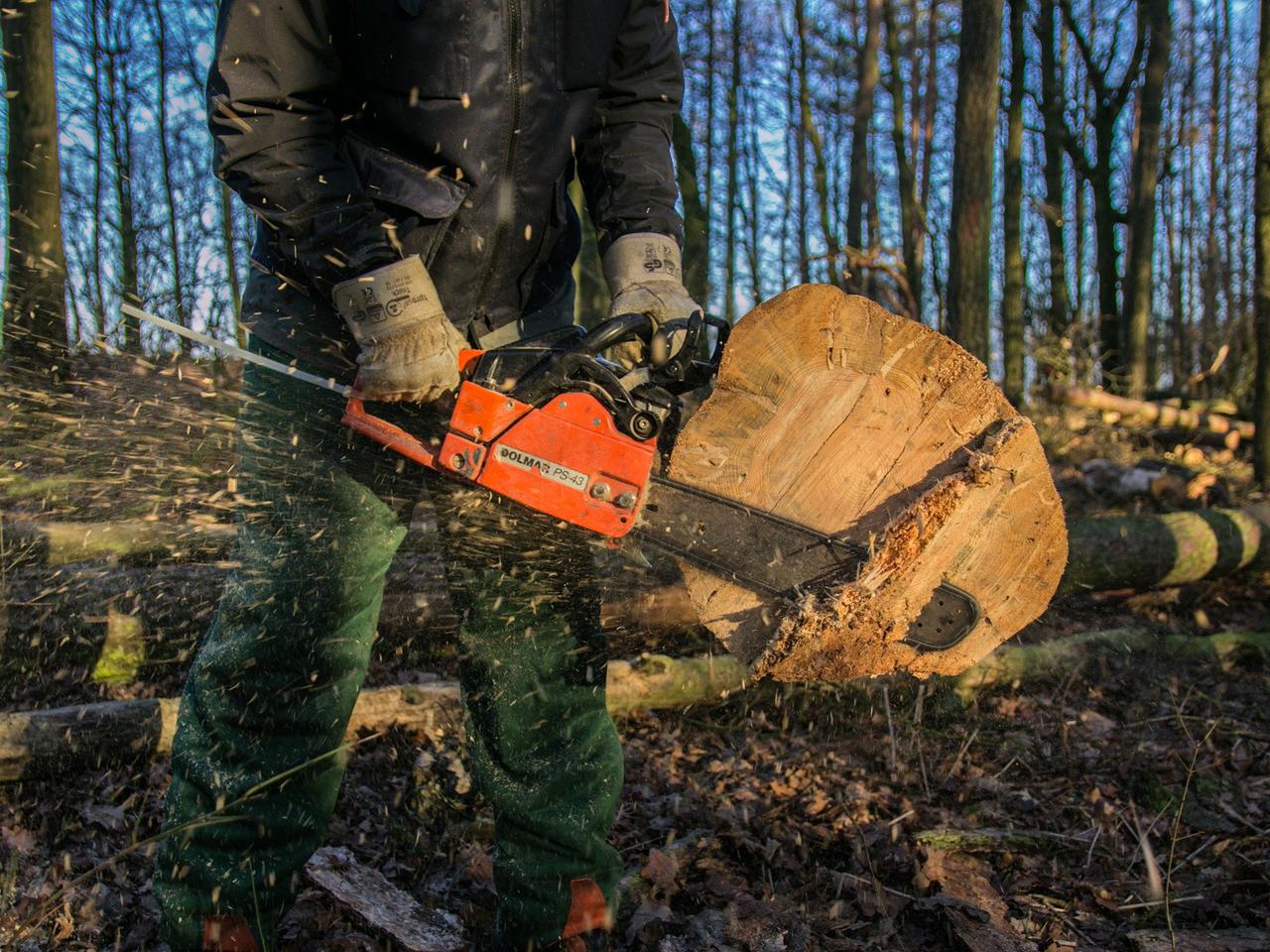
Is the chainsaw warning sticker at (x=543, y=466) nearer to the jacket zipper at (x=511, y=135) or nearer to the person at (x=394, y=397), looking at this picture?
the person at (x=394, y=397)

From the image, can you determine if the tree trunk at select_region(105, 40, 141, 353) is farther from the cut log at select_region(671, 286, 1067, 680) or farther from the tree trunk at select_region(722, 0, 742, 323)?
the cut log at select_region(671, 286, 1067, 680)

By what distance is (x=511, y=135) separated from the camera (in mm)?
1936

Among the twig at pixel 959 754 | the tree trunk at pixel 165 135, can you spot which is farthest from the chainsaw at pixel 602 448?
the tree trunk at pixel 165 135

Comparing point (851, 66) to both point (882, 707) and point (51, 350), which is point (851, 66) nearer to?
point (51, 350)

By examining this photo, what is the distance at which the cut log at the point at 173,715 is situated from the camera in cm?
264

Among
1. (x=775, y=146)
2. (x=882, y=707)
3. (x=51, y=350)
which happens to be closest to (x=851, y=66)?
(x=775, y=146)

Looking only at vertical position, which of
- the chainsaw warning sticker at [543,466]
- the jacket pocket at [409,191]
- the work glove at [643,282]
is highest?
the jacket pocket at [409,191]

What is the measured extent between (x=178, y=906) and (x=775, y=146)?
66.3 ft

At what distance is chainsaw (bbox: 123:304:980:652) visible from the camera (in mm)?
1876

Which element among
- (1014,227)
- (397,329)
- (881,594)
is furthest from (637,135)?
(1014,227)

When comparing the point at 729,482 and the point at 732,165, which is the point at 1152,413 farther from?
the point at 732,165

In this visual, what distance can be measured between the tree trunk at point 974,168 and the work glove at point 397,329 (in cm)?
521

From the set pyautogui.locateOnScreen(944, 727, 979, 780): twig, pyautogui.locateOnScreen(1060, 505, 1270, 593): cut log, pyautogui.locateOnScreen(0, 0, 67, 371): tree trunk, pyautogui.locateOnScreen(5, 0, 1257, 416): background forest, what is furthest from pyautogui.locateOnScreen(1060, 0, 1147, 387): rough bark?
pyautogui.locateOnScreen(0, 0, 67, 371): tree trunk

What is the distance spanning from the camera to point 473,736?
212 cm
